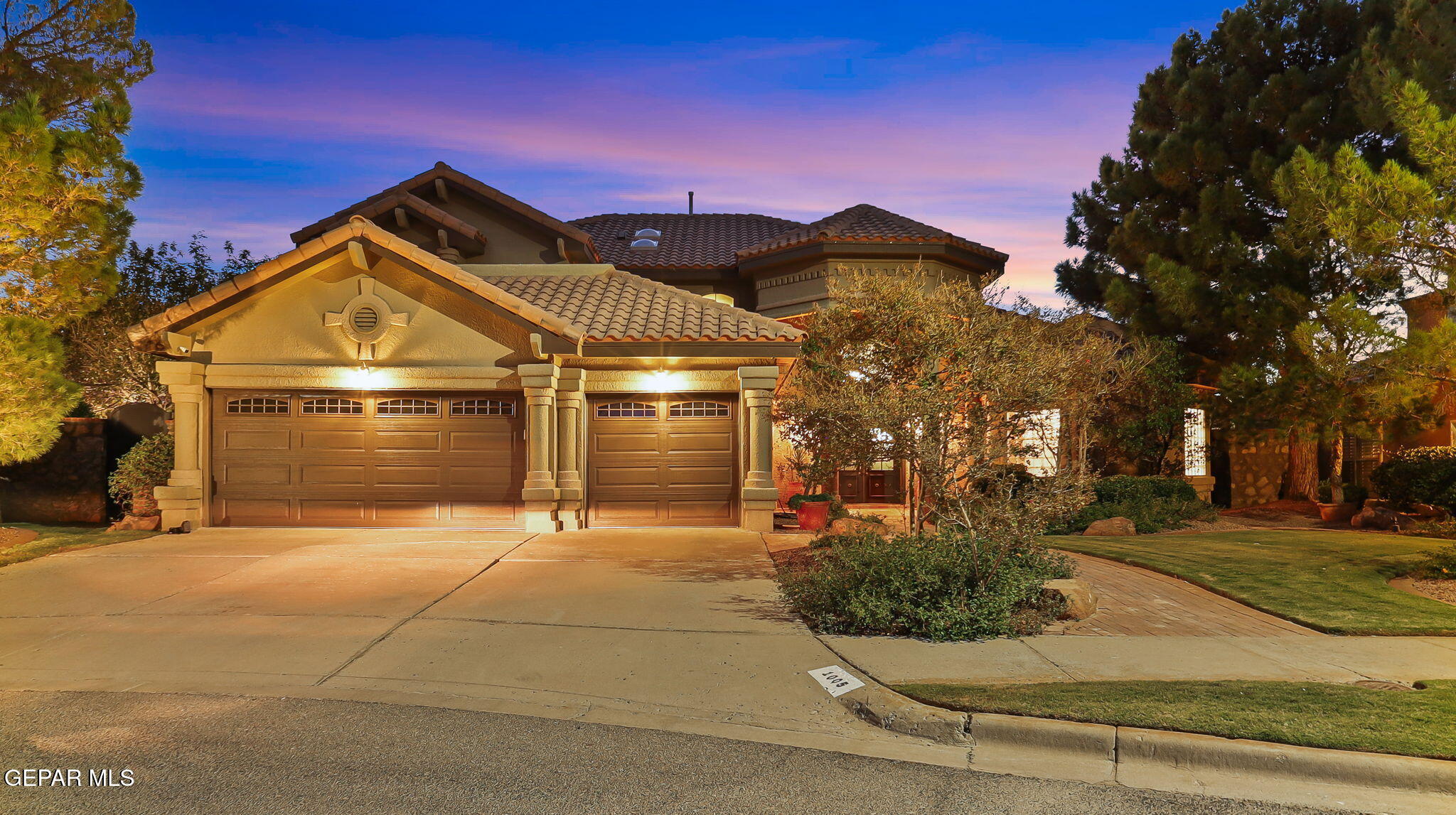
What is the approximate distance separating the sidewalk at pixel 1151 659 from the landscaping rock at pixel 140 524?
1228 centimetres

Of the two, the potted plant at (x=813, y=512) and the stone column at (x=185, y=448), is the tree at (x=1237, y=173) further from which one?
the stone column at (x=185, y=448)

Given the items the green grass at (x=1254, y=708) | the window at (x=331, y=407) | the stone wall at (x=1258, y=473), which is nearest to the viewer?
the green grass at (x=1254, y=708)

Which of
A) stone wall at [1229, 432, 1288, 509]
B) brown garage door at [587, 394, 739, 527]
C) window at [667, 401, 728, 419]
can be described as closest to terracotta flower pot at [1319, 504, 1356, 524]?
stone wall at [1229, 432, 1288, 509]

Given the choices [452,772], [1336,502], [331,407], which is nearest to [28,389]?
[331,407]

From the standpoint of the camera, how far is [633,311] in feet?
47.3

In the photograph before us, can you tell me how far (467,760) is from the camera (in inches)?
176

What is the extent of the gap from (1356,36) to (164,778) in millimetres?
23093

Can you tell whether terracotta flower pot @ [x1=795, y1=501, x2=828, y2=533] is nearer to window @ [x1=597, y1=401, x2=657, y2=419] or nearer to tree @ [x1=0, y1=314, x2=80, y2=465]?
window @ [x1=597, y1=401, x2=657, y2=419]

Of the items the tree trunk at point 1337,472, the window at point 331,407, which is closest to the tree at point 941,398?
the window at point 331,407

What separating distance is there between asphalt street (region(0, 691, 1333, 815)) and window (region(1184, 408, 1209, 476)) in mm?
16535

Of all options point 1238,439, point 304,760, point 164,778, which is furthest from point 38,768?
point 1238,439

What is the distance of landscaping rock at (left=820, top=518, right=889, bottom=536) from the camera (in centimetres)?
1071

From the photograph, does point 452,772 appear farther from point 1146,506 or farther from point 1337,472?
point 1337,472

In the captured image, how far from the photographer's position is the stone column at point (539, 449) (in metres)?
13.0
